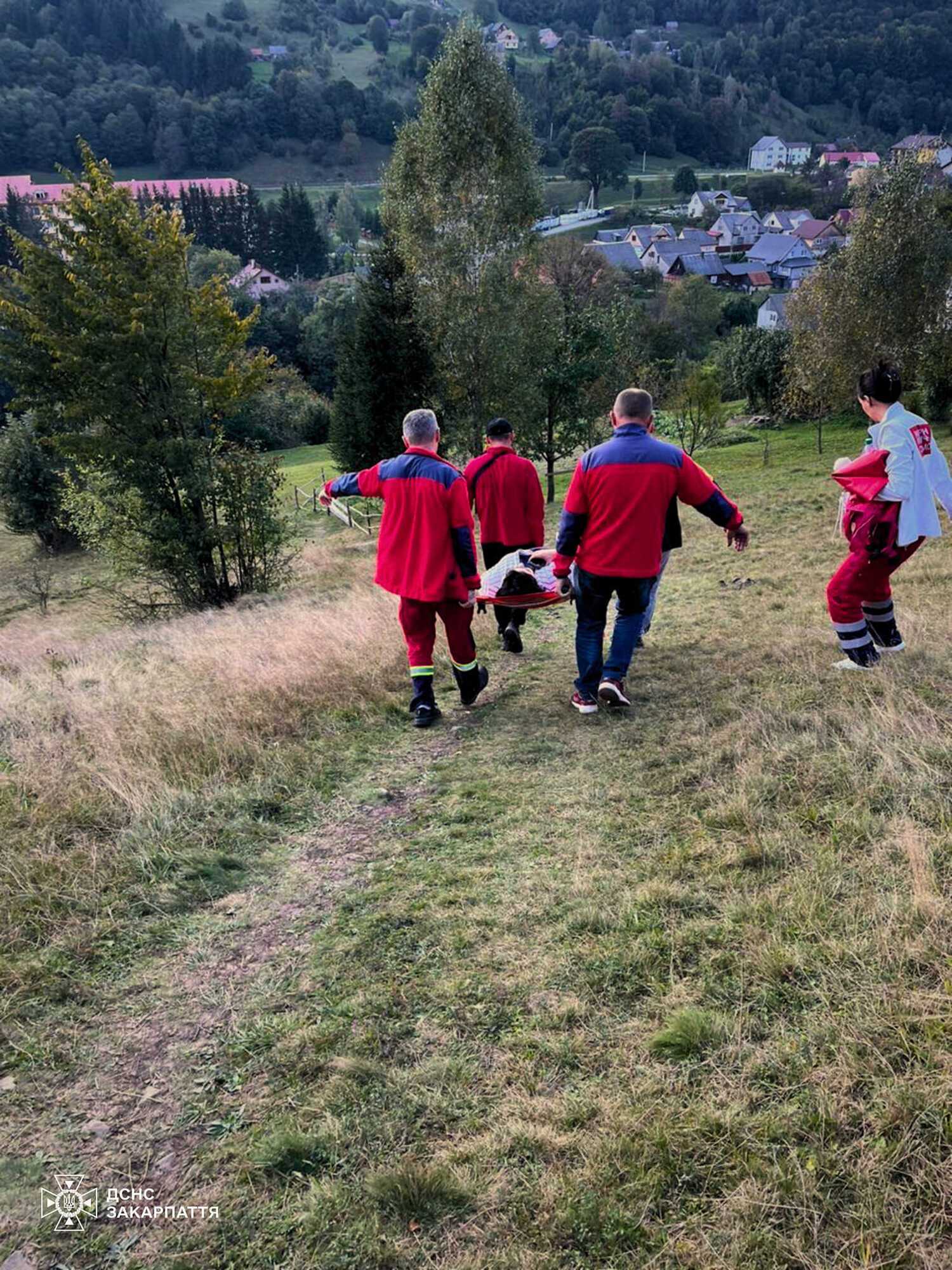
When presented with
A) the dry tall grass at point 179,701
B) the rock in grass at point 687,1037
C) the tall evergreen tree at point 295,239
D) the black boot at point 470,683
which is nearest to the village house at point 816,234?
the tall evergreen tree at point 295,239

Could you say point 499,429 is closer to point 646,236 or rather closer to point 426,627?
point 426,627

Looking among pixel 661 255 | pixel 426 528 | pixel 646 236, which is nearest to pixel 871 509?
pixel 426 528

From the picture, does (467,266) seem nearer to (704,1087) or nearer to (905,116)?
(704,1087)

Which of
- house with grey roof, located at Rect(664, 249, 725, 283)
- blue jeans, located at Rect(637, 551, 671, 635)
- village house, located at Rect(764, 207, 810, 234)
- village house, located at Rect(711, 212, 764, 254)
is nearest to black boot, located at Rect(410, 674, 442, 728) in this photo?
blue jeans, located at Rect(637, 551, 671, 635)

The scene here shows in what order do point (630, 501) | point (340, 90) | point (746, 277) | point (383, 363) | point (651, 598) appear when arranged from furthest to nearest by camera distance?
point (340, 90) → point (746, 277) → point (383, 363) → point (651, 598) → point (630, 501)

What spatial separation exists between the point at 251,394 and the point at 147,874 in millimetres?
14233

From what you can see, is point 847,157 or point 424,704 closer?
point 424,704

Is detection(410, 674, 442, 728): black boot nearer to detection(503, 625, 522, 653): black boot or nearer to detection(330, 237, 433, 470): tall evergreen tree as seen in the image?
detection(503, 625, 522, 653): black boot

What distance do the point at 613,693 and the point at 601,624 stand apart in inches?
21.6

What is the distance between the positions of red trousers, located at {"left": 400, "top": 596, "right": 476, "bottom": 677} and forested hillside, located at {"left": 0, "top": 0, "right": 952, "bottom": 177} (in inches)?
5843

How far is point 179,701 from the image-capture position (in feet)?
19.5

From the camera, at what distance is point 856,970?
259cm

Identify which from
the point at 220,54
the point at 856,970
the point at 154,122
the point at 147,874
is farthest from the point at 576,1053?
the point at 220,54

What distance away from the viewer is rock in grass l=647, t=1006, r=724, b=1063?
8.04 ft
